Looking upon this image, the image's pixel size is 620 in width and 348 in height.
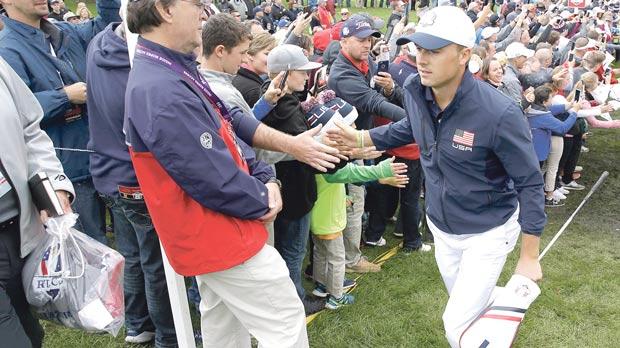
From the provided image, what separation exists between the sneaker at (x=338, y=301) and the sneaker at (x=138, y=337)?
1.44 m

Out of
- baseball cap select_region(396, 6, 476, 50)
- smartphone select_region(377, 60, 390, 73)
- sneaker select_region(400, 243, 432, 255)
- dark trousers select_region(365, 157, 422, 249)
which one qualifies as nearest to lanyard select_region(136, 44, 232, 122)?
baseball cap select_region(396, 6, 476, 50)

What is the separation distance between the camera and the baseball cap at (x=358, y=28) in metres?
4.95

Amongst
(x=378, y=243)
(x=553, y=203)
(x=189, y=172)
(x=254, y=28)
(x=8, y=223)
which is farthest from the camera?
(x=553, y=203)

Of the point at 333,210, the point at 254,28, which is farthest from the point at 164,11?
the point at 254,28

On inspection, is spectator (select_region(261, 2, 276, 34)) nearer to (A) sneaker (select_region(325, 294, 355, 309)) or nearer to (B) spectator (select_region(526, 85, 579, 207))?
(B) spectator (select_region(526, 85, 579, 207))

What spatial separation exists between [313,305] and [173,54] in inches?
109

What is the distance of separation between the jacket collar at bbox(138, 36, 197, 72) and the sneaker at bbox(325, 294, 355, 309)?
2.69 meters

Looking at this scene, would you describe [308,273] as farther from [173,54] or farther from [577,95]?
[577,95]

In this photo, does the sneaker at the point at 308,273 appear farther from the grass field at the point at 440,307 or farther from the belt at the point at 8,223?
the belt at the point at 8,223

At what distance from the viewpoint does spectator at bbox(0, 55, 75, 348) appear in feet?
7.90

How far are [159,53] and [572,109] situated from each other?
20.7 feet

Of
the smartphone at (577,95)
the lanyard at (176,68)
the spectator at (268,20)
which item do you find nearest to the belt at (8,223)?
the lanyard at (176,68)

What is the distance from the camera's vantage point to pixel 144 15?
2.32 meters

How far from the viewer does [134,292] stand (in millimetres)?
3859
